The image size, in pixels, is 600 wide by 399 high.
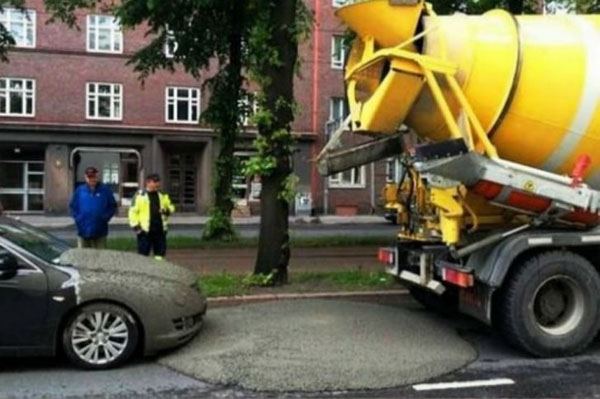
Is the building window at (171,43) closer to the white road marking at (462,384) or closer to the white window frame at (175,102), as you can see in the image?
the white road marking at (462,384)

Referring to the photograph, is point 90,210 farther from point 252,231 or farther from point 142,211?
point 252,231

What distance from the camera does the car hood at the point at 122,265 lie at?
6785 mm

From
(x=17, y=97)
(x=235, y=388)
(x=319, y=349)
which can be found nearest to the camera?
(x=235, y=388)

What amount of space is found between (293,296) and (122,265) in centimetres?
296

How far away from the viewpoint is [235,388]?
19.5 feet

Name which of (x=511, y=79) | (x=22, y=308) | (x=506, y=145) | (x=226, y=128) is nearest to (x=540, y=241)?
(x=506, y=145)

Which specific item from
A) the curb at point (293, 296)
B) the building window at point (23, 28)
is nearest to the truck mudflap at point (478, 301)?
the curb at point (293, 296)

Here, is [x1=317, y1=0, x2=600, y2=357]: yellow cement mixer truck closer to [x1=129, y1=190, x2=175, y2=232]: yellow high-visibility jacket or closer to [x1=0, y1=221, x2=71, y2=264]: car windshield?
[x1=0, y1=221, x2=71, y2=264]: car windshield

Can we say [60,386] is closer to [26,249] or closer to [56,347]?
[56,347]

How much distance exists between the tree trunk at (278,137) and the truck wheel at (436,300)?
2221 millimetres

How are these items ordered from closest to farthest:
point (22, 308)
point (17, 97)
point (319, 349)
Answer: point (22, 308)
point (319, 349)
point (17, 97)

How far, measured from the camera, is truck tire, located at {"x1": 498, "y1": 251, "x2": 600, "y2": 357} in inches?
270

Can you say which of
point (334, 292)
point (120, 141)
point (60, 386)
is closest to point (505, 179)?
point (334, 292)

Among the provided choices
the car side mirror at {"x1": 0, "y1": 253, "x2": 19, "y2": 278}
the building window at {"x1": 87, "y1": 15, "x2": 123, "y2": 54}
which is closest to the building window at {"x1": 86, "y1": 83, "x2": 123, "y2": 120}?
the building window at {"x1": 87, "y1": 15, "x2": 123, "y2": 54}
